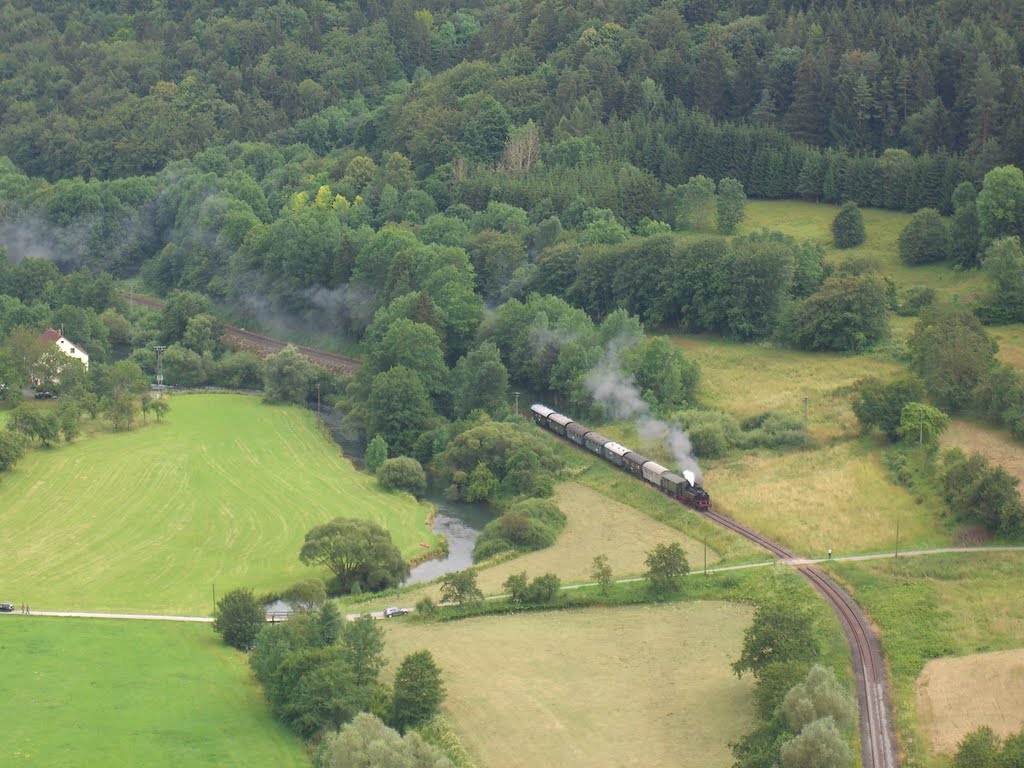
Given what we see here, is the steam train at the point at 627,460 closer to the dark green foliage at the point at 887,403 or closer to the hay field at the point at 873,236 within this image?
the dark green foliage at the point at 887,403

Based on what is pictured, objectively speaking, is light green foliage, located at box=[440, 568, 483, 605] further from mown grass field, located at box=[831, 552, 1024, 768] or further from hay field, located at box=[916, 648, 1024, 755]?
hay field, located at box=[916, 648, 1024, 755]

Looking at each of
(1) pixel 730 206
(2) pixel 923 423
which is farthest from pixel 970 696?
(1) pixel 730 206

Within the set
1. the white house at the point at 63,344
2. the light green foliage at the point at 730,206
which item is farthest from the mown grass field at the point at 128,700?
the light green foliage at the point at 730,206

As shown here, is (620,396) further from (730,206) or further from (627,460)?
(730,206)

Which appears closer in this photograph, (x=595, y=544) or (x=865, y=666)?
Answer: (x=865, y=666)

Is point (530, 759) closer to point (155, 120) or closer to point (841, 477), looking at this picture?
point (841, 477)

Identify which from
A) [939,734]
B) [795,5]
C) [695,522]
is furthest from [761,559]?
[795,5]

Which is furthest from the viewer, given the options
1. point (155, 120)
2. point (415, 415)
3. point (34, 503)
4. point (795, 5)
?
point (155, 120)
